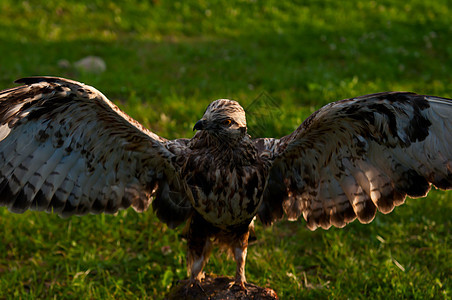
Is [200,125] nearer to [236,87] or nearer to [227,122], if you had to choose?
[227,122]

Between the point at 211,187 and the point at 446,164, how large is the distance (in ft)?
6.12

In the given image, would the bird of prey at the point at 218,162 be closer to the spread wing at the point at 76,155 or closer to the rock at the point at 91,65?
the spread wing at the point at 76,155

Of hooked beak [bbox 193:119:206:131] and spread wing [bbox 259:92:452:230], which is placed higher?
hooked beak [bbox 193:119:206:131]

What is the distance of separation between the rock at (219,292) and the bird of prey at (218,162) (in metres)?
0.10

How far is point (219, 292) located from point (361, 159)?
5.81 ft

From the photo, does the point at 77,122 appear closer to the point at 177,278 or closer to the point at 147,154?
the point at 147,154

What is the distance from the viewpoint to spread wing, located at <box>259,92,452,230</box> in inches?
138

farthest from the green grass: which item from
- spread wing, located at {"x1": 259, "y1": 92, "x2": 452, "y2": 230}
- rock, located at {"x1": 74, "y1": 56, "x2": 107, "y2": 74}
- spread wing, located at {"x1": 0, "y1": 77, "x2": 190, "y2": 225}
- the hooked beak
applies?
the hooked beak

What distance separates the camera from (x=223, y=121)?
3.67 m

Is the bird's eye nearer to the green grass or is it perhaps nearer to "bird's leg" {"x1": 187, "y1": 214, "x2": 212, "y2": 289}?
"bird's leg" {"x1": 187, "y1": 214, "x2": 212, "y2": 289}

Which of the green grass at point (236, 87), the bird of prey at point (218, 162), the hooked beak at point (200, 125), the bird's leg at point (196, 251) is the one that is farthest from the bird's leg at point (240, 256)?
the hooked beak at point (200, 125)

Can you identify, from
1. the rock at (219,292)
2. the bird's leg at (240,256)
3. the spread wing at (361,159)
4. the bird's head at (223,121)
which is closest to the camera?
the spread wing at (361,159)

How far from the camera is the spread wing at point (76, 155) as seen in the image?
11.7 ft

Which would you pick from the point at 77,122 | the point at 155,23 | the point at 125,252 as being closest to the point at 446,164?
the point at 77,122
